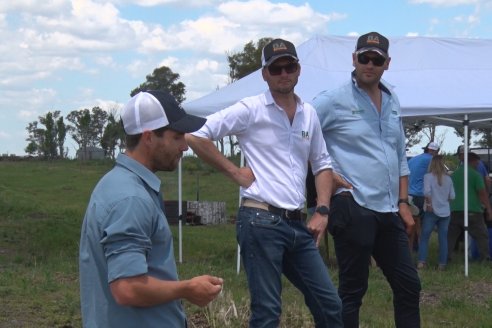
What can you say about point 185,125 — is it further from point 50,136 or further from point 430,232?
point 50,136

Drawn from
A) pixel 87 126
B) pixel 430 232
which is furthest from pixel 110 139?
pixel 430 232

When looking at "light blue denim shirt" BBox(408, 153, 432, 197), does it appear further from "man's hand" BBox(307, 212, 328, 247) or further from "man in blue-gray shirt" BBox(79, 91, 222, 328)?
"man in blue-gray shirt" BBox(79, 91, 222, 328)

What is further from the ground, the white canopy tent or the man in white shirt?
the white canopy tent

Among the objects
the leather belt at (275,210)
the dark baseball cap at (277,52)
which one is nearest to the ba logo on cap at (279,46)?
the dark baseball cap at (277,52)

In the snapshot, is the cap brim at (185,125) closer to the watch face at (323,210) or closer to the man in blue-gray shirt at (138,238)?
the man in blue-gray shirt at (138,238)

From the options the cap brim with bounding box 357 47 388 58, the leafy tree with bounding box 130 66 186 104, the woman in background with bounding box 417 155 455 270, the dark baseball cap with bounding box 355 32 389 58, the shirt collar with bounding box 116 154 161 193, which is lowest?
the woman in background with bounding box 417 155 455 270

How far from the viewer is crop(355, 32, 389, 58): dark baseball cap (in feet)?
15.9

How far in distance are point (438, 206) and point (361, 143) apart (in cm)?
679

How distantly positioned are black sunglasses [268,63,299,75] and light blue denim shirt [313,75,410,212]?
0.48 meters

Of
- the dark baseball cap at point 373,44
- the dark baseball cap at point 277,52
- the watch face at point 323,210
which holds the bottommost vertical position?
the watch face at point 323,210

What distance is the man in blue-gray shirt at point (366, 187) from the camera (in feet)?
15.7

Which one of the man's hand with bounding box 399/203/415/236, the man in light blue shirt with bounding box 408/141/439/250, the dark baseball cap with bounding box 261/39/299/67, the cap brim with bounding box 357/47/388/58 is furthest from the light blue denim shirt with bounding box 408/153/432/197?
the dark baseball cap with bounding box 261/39/299/67

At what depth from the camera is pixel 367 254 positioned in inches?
190

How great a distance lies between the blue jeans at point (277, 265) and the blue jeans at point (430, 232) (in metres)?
7.21
